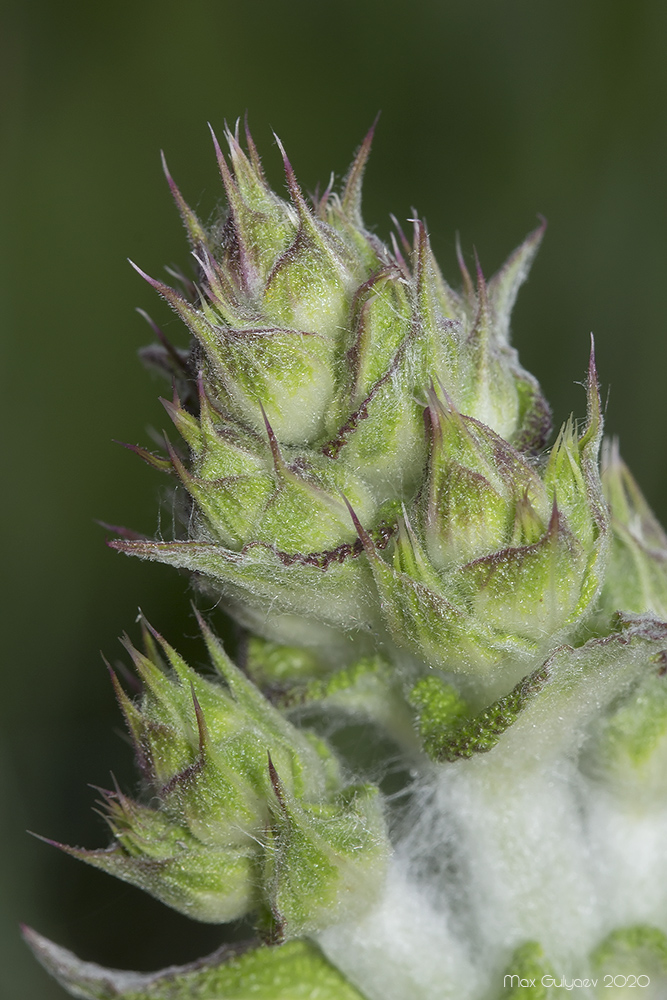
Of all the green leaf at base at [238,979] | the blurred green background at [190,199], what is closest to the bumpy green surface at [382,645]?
the green leaf at base at [238,979]

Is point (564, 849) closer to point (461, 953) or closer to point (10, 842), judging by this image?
point (461, 953)

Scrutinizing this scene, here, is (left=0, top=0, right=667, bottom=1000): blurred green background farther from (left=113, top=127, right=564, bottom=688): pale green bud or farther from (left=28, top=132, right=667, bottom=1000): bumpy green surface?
(left=113, top=127, right=564, bottom=688): pale green bud

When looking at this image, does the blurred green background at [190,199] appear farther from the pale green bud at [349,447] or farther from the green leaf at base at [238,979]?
the pale green bud at [349,447]

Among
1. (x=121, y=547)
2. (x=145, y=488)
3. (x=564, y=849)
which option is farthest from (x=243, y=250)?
(x=145, y=488)

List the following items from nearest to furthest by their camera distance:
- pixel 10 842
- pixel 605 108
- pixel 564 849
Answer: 1. pixel 564 849
2. pixel 10 842
3. pixel 605 108

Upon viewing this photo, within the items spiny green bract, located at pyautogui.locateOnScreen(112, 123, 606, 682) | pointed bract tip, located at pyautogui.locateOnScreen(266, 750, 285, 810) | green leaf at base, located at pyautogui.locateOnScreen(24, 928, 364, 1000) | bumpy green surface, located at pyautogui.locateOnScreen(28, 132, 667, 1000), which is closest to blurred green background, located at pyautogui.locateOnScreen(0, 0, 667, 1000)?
green leaf at base, located at pyautogui.locateOnScreen(24, 928, 364, 1000)
